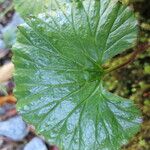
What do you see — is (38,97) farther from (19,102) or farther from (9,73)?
(9,73)

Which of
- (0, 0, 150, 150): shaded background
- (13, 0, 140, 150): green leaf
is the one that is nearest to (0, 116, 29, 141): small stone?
(0, 0, 150, 150): shaded background

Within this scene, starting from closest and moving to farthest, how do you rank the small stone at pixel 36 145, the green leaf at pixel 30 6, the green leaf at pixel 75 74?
the green leaf at pixel 75 74 < the green leaf at pixel 30 6 < the small stone at pixel 36 145

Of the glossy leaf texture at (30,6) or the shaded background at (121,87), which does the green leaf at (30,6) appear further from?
the shaded background at (121,87)

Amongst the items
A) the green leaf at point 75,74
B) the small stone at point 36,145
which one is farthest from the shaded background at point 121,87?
the green leaf at point 75,74

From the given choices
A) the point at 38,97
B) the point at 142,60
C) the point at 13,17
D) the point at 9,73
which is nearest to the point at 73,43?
the point at 38,97

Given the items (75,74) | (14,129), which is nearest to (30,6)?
(75,74)

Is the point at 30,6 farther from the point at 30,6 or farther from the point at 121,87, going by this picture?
the point at 121,87
